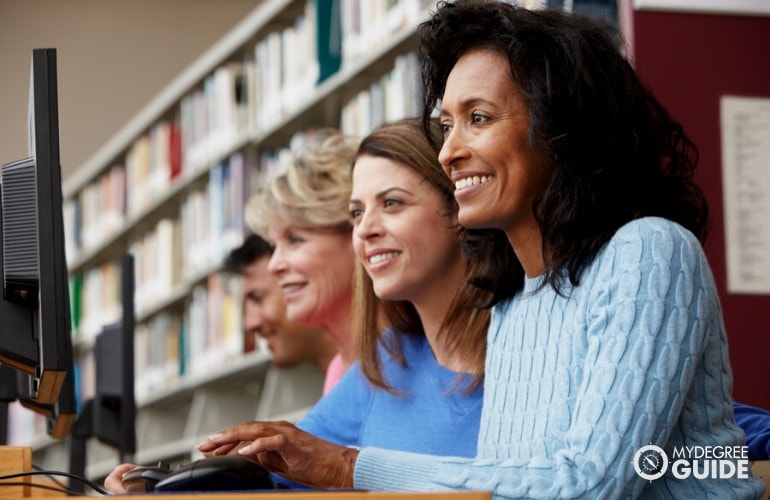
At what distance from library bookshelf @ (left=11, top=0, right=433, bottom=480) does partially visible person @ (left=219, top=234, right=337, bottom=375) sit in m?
0.22

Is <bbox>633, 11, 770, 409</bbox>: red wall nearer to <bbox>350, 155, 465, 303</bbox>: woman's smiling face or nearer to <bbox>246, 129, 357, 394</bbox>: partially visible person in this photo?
<bbox>350, 155, 465, 303</bbox>: woman's smiling face

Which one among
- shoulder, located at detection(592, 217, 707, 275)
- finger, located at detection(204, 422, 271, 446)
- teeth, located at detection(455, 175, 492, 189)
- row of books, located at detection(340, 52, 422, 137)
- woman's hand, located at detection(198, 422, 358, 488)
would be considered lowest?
woman's hand, located at detection(198, 422, 358, 488)

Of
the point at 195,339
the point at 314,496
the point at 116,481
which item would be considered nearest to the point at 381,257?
the point at 116,481

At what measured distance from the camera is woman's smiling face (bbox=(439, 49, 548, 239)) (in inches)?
61.9

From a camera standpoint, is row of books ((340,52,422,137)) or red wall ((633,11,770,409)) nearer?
red wall ((633,11,770,409))

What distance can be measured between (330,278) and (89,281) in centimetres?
350

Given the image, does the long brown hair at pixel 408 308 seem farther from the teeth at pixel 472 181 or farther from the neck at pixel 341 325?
the neck at pixel 341 325

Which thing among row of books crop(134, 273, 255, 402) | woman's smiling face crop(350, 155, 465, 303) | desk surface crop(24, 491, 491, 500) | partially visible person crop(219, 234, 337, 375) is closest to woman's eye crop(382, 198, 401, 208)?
woman's smiling face crop(350, 155, 465, 303)

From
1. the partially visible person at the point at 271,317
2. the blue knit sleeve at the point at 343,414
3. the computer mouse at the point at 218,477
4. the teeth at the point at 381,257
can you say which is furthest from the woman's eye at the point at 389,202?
the partially visible person at the point at 271,317

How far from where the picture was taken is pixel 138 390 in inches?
211

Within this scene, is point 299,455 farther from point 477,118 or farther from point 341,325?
point 341,325

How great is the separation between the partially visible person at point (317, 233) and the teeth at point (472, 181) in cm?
129

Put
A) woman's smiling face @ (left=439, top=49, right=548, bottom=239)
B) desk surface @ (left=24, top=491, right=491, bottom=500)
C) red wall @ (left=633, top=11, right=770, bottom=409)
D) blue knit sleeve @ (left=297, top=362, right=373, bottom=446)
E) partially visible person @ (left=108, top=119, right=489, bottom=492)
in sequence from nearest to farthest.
Answer: desk surface @ (left=24, top=491, right=491, bottom=500) → woman's smiling face @ (left=439, top=49, right=548, bottom=239) → partially visible person @ (left=108, top=119, right=489, bottom=492) → blue knit sleeve @ (left=297, top=362, right=373, bottom=446) → red wall @ (left=633, top=11, right=770, bottom=409)

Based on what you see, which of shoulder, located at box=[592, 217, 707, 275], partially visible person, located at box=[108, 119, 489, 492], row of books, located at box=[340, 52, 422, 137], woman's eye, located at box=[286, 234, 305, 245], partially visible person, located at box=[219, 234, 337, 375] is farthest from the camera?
partially visible person, located at box=[219, 234, 337, 375]
